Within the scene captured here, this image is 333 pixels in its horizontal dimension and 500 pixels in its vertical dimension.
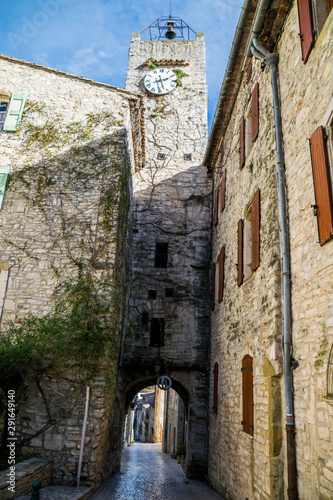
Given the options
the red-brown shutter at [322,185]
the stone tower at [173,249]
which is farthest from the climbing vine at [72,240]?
the red-brown shutter at [322,185]

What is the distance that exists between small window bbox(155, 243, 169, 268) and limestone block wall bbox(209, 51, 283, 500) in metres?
2.36

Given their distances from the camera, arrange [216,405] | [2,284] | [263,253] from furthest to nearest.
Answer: [216,405], [2,284], [263,253]

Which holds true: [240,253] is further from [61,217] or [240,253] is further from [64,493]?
[64,493]

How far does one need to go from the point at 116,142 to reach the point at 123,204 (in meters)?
1.56

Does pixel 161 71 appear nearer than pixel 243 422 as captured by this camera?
No

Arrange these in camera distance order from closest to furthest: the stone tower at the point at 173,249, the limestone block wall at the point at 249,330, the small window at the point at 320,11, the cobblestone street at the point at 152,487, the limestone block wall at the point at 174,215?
the small window at the point at 320,11 < the limestone block wall at the point at 249,330 < the cobblestone street at the point at 152,487 < the stone tower at the point at 173,249 < the limestone block wall at the point at 174,215

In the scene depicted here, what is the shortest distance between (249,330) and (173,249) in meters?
5.95

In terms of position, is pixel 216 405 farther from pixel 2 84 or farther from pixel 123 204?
pixel 2 84

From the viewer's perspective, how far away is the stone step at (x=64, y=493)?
5750mm

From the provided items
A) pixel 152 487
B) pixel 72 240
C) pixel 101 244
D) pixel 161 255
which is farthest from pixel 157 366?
pixel 72 240

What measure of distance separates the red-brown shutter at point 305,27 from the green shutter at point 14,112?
6.95 metres

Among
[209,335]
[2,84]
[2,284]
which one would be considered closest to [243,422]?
[209,335]

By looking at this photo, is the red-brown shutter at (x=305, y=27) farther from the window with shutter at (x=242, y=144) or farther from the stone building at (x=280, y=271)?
the window with shutter at (x=242, y=144)

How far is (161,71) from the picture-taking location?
50.6ft
